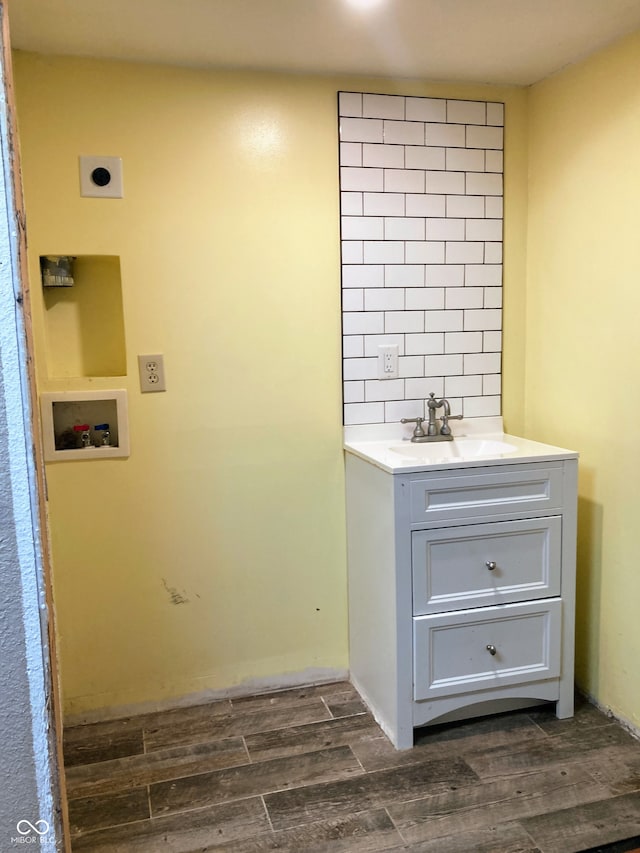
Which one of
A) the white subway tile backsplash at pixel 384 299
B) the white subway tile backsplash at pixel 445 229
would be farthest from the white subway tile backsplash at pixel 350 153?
the white subway tile backsplash at pixel 384 299

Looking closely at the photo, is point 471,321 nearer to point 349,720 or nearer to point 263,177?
point 263,177

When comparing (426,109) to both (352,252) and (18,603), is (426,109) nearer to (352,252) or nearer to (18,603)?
(352,252)

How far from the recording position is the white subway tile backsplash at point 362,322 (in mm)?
2354

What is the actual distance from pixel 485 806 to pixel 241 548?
3.57 feet

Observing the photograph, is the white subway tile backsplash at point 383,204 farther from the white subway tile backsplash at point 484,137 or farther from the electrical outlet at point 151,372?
the electrical outlet at point 151,372

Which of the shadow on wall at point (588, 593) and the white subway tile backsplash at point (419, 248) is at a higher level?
the white subway tile backsplash at point (419, 248)

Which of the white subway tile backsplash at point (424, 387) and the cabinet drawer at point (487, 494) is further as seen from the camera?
the white subway tile backsplash at point (424, 387)

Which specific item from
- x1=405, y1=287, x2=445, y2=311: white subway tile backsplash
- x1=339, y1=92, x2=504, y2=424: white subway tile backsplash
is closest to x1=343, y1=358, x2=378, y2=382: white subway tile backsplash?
x1=339, y1=92, x2=504, y2=424: white subway tile backsplash

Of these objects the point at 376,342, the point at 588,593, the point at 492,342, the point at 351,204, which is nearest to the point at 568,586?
the point at 588,593

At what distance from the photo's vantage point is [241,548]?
7.77 feet

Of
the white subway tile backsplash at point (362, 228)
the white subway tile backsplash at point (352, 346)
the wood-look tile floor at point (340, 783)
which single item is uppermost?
the white subway tile backsplash at point (362, 228)

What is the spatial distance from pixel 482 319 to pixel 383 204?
0.56 m

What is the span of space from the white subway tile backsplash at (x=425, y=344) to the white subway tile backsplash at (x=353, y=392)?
22 cm

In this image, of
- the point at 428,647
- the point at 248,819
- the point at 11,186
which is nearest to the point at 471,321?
the point at 428,647
